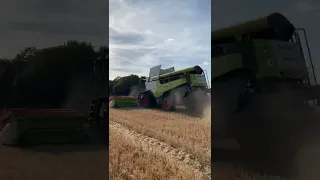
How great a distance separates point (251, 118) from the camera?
3.16 m

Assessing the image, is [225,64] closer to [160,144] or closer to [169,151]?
[169,151]

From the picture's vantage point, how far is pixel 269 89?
314 centimetres

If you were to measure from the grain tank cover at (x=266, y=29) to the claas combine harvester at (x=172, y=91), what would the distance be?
135cm

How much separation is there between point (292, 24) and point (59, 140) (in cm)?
247

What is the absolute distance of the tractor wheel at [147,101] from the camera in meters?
5.69

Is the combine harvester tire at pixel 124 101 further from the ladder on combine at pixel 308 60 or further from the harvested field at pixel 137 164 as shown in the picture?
→ the ladder on combine at pixel 308 60

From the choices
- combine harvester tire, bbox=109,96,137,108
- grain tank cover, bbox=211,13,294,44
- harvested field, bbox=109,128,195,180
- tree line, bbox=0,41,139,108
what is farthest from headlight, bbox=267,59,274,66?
combine harvester tire, bbox=109,96,137,108

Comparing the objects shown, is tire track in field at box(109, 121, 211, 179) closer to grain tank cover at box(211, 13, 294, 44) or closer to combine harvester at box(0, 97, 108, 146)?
combine harvester at box(0, 97, 108, 146)

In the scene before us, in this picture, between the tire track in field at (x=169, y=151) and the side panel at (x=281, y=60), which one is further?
the tire track in field at (x=169, y=151)

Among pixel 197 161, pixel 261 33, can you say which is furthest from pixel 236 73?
pixel 197 161

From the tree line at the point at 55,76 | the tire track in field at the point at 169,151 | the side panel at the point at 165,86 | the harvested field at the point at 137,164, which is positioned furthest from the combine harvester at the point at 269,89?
the side panel at the point at 165,86

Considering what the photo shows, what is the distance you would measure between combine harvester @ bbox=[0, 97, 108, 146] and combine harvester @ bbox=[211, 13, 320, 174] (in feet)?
4.18

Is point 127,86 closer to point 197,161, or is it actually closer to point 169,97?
point 169,97

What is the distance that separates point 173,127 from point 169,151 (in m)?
0.42
